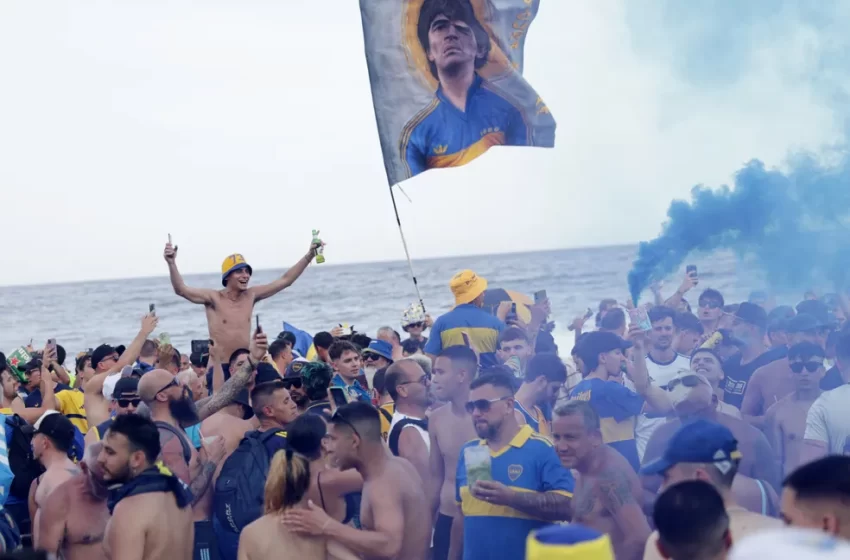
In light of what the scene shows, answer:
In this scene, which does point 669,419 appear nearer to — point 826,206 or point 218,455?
point 218,455

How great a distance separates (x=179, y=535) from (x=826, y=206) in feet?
33.0

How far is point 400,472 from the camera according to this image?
4918mm

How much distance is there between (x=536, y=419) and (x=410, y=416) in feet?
2.86

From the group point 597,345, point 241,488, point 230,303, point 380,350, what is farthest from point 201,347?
point 241,488

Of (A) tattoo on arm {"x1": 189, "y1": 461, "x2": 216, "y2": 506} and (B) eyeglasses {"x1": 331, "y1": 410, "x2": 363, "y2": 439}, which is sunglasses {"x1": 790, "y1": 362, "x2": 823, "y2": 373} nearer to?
(B) eyeglasses {"x1": 331, "y1": 410, "x2": 363, "y2": 439}

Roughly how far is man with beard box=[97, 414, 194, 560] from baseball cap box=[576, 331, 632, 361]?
9.06ft

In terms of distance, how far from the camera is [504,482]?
484 centimetres

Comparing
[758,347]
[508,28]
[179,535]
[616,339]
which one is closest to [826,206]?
[758,347]

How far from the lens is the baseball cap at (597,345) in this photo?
655 centimetres

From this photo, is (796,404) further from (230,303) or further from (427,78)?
(230,303)

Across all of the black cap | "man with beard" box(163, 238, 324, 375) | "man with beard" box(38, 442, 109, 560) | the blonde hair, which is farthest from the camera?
"man with beard" box(163, 238, 324, 375)

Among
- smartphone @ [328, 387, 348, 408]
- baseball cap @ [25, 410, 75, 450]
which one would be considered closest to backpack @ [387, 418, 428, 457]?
smartphone @ [328, 387, 348, 408]

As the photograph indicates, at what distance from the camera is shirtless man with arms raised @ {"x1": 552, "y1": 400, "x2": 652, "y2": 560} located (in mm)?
4566

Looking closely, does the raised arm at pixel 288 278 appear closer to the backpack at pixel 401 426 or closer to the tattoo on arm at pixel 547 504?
the backpack at pixel 401 426
